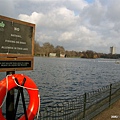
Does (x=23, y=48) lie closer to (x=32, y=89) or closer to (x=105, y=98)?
(x=32, y=89)

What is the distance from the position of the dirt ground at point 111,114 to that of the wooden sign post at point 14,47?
341 centimetres

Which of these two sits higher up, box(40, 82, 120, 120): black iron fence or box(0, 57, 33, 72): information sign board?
box(0, 57, 33, 72): information sign board

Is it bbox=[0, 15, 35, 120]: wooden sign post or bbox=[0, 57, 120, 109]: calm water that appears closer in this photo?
bbox=[0, 15, 35, 120]: wooden sign post

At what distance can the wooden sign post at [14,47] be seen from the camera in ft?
14.6

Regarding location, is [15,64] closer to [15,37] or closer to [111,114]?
[15,37]

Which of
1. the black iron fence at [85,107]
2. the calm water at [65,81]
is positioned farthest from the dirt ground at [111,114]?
the calm water at [65,81]

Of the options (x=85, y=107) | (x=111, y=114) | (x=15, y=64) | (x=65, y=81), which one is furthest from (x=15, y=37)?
(x=65, y=81)

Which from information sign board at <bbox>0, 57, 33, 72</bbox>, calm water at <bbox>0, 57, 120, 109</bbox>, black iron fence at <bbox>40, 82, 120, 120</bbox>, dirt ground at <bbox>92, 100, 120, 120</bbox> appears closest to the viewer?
information sign board at <bbox>0, 57, 33, 72</bbox>

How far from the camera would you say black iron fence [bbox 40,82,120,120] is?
659 cm

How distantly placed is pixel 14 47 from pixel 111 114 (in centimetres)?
447

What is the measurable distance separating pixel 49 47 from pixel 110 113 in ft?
434

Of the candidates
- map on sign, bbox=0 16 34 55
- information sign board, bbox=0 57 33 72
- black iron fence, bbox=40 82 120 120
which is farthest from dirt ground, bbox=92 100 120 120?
map on sign, bbox=0 16 34 55

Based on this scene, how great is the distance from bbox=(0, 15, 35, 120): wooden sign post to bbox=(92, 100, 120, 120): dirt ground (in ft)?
11.2

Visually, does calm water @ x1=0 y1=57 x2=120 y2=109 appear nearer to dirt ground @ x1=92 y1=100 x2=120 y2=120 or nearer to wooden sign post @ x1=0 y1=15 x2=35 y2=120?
dirt ground @ x1=92 y1=100 x2=120 y2=120
